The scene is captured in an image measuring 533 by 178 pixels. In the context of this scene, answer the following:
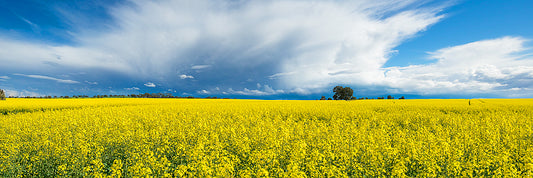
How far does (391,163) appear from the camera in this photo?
7.04 meters

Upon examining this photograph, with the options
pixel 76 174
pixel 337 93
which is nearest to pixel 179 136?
pixel 76 174

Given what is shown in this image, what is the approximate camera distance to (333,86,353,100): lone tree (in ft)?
276

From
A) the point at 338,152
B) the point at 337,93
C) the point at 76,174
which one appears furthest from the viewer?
the point at 337,93

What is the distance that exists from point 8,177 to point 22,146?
3947 mm

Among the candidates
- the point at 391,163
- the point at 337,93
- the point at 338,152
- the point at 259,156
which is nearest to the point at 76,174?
the point at 259,156

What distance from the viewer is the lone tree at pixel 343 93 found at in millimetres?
84125

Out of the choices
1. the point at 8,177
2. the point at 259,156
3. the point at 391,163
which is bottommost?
the point at 8,177

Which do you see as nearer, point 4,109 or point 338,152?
point 338,152

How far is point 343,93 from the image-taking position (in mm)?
85125

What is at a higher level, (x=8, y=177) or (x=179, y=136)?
(x=179, y=136)

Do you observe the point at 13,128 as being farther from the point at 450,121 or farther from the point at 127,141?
the point at 450,121

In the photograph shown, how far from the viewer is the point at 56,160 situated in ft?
26.4

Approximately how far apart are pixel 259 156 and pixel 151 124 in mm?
11922

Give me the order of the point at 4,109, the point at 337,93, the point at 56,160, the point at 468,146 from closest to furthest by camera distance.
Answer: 1. the point at 56,160
2. the point at 468,146
3. the point at 4,109
4. the point at 337,93
